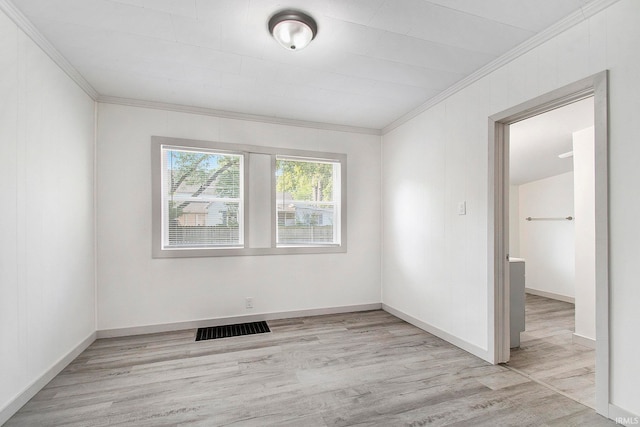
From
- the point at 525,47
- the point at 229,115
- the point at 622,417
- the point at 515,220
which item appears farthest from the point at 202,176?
the point at 515,220

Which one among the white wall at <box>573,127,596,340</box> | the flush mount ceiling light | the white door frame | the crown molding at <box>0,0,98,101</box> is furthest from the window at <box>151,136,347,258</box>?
the white wall at <box>573,127,596,340</box>

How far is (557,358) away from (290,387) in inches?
93.5

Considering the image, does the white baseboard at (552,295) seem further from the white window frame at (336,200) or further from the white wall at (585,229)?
the white window frame at (336,200)

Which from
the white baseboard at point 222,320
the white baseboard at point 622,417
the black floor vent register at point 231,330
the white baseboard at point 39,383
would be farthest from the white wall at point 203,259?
the white baseboard at point 622,417

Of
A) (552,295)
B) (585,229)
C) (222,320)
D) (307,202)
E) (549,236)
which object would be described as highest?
(307,202)

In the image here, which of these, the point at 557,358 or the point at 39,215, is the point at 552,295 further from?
the point at 39,215

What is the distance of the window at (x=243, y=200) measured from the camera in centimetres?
335

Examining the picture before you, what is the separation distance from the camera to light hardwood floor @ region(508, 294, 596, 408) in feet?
7.08

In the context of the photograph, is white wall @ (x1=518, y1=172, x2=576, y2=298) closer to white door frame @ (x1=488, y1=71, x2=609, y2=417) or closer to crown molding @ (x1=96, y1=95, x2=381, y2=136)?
white door frame @ (x1=488, y1=71, x2=609, y2=417)

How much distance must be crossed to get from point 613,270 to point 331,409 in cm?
192

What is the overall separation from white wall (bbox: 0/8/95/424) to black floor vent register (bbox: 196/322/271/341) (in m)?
1.06

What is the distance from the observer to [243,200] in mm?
3588

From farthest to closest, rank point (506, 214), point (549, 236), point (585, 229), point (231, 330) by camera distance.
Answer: point (549, 236)
point (231, 330)
point (585, 229)
point (506, 214)

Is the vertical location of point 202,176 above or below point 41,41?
below
